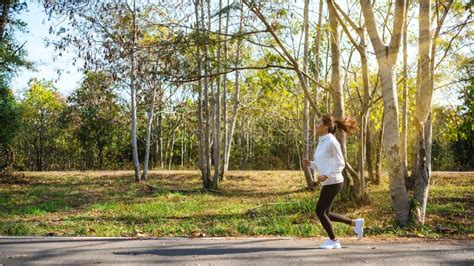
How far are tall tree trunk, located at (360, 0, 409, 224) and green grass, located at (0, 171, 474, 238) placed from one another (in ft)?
1.73

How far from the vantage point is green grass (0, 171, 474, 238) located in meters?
9.15

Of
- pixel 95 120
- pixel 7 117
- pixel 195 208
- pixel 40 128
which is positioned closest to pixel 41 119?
pixel 40 128

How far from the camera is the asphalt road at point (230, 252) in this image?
5938 mm

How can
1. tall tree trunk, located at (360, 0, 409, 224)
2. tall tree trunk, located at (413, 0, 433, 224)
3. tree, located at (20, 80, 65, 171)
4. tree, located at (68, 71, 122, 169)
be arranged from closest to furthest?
tall tree trunk, located at (360, 0, 409, 224), tall tree trunk, located at (413, 0, 433, 224), tree, located at (68, 71, 122, 169), tree, located at (20, 80, 65, 171)

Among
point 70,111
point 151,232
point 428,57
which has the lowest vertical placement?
point 151,232

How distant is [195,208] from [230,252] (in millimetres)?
8701

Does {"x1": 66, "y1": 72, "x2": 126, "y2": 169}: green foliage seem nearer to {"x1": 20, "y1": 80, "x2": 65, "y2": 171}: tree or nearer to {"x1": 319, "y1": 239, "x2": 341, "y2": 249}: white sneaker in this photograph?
{"x1": 20, "y1": 80, "x2": 65, "y2": 171}: tree

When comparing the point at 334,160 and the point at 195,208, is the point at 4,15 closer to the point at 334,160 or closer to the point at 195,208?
the point at 195,208

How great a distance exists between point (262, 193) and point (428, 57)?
1201 centimetres

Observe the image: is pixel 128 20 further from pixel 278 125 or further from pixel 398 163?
pixel 278 125

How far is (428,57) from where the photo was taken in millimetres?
9273

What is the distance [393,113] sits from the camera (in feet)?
29.4

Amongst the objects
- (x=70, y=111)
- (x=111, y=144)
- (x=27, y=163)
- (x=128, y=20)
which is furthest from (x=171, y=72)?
(x=27, y=163)

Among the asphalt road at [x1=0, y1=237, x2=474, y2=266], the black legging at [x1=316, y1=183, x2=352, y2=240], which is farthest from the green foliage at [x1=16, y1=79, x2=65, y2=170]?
the black legging at [x1=316, y1=183, x2=352, y2=240]
